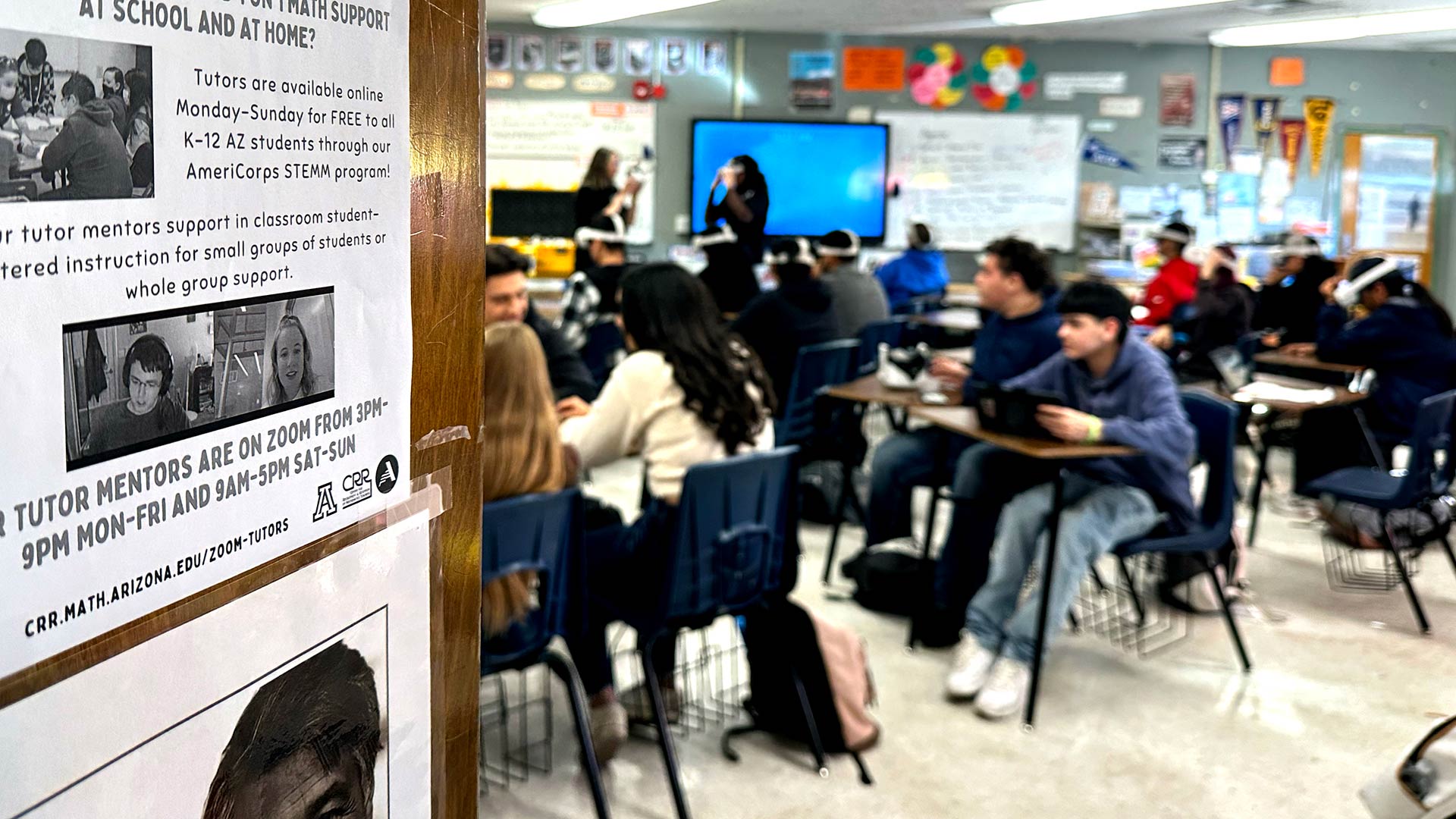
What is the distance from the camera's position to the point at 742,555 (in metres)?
2.88

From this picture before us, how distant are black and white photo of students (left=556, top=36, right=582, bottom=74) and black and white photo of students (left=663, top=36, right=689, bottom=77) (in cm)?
60

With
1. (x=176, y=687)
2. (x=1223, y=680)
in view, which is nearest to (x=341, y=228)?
(x=176, y=687)

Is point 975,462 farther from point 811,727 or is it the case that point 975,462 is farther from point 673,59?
point 673,59

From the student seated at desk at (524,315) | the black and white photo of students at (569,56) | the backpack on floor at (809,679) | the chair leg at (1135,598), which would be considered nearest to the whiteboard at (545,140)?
the black and white photo of students at (569,56)

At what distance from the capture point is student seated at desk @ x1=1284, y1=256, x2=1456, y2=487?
5230mm

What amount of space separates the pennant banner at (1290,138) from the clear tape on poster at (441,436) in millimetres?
10042

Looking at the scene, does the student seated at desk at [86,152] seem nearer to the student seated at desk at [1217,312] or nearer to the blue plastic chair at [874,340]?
the blue plastic chair at [874,340]

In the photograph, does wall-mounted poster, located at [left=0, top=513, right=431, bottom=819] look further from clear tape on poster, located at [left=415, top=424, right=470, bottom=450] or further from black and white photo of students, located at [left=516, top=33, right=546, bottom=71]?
black and white photo of students, located at [left=516, top=33, right=546, bottom=71]

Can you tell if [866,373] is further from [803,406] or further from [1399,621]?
[1399,621]

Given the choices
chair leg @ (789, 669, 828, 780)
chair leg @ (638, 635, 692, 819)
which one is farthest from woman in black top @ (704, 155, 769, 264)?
chair leg @ (789, 669, 828, 780)

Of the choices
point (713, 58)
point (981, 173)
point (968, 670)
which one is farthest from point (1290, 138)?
point (968, 670)

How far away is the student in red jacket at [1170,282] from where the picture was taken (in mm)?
7492

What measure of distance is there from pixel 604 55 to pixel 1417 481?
20.8 ft

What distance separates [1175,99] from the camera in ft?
31.3
